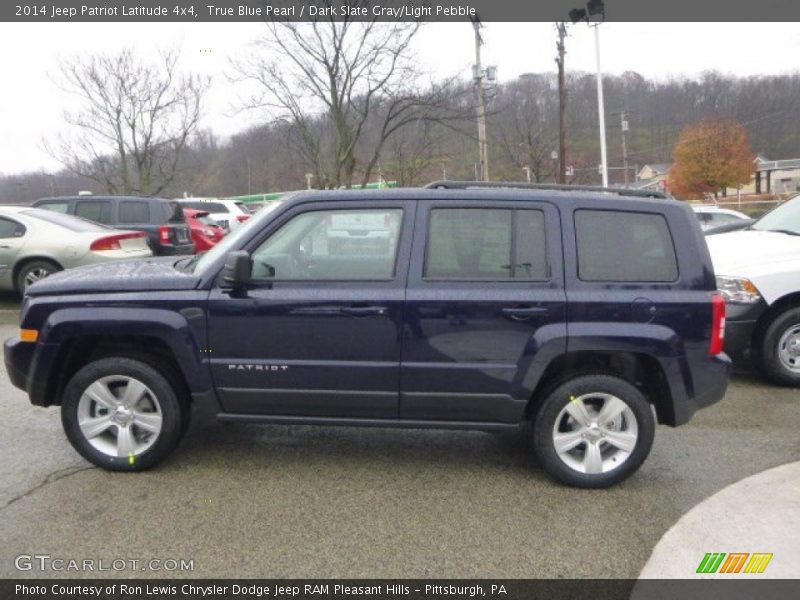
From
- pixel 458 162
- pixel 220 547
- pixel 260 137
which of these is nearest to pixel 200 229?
pixel 260 137

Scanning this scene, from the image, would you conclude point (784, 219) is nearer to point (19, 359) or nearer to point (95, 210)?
point (19, 359)

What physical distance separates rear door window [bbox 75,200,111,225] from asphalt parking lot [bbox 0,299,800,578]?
25.8 feet

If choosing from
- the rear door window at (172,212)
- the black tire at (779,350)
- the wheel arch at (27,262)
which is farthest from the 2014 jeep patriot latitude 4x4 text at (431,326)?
the rear door window at (172,212)

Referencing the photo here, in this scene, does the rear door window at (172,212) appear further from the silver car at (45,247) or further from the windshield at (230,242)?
the windshield at (230,242)

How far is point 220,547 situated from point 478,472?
1672 millimetres

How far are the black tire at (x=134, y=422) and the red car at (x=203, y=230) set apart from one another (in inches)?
406

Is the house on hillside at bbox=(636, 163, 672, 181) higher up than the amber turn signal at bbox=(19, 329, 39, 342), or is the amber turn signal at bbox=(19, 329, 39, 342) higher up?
the house on hillside at bbox=(636, 163, 672, 181)

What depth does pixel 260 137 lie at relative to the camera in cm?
2167

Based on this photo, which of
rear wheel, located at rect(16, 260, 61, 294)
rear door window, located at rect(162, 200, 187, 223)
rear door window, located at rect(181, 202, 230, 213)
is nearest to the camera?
rear wheel, located at rect(16, 260, 61, 294)

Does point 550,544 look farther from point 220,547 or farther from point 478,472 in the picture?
point 220,547

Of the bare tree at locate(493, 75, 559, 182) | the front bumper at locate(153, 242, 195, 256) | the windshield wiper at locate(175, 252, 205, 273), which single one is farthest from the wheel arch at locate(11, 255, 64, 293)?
the bare tree at locate(493, 75, 559, 182)

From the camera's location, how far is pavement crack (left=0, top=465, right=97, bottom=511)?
3.56 m

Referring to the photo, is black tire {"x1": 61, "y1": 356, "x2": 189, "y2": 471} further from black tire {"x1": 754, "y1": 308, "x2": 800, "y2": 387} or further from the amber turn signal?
black tire {"x1": 754, "y1": 308, "x2": 800, "y2": 387}

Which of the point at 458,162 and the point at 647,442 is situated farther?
the point at 458,162
